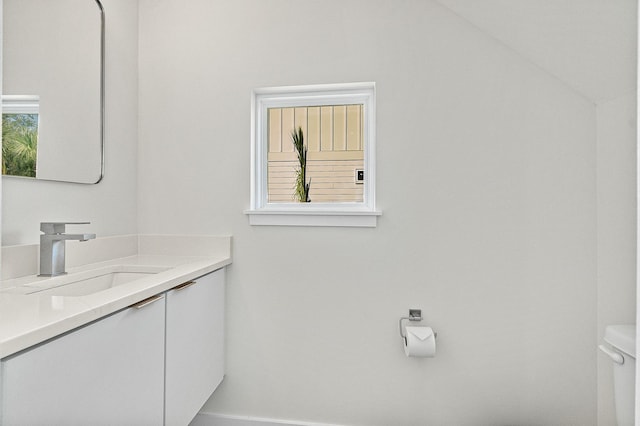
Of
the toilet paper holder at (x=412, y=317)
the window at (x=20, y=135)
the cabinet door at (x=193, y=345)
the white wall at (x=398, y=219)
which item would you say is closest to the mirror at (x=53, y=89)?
the window at (x=20, y=135)

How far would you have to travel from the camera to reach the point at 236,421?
6.01ft

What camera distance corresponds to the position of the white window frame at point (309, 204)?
5.76 feet

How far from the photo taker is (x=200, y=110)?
6.14 feet

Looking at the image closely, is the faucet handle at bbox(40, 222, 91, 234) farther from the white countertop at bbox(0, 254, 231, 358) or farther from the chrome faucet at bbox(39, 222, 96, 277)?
the white countertop at bbox(0, 254, 231, 358)

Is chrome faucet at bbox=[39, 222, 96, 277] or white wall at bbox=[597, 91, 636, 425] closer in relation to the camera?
chrome faucet at bbox=[39, 222, 96, 277]

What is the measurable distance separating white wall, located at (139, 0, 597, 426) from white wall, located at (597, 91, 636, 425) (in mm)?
42

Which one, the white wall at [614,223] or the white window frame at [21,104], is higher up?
the white window frame at [21,104]

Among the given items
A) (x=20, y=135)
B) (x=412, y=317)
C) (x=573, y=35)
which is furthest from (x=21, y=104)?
(x=573, y=35)

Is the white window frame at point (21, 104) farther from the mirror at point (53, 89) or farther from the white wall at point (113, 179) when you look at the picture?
the white wall at point (113, 179)

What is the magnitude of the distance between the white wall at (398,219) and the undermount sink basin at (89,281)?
347 mm

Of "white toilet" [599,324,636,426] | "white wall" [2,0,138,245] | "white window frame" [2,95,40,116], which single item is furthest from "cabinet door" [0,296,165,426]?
"white toilet" [599,324,636,426]

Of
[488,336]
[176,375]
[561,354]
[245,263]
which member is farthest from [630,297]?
[176,375]

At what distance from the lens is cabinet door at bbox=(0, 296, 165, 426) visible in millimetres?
780

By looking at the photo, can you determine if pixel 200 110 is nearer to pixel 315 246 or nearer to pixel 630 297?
pixel 315 246
